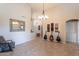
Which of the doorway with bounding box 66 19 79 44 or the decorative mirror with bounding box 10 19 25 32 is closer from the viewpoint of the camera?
the decorative mirror with bounding box 10 19 25 32

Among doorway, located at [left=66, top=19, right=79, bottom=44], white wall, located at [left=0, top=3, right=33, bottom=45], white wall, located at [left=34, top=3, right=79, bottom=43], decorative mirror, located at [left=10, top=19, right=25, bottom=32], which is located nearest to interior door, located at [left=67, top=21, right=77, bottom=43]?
doorway, located at [left=66, top=19, right=79, bottom=44]

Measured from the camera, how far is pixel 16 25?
4340 mm

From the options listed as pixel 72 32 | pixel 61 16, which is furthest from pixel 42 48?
pixel 61 16

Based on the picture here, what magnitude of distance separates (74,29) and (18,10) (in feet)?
7.32

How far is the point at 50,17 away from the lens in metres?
4.28

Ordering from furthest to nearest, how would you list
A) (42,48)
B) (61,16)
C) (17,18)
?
(42,48) < (61,16) < (17,18)

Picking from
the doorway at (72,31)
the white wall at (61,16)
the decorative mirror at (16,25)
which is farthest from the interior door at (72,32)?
the decorative mirror at (16,25)

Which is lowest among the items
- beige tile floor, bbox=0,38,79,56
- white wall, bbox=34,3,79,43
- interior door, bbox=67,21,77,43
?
beige tile floor, bbox=0,38,79,56

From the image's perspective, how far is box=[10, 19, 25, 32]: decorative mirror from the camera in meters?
4.23

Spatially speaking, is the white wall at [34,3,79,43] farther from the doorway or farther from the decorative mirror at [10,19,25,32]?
the decorative mirror at [10,19,25,32]

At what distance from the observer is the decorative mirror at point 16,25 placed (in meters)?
4.23

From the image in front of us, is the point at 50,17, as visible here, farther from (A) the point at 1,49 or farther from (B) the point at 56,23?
(A) the point at 1,49

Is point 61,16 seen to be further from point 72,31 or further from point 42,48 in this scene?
point 42,48

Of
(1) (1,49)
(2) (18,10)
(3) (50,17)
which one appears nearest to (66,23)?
(3) (50,17)
